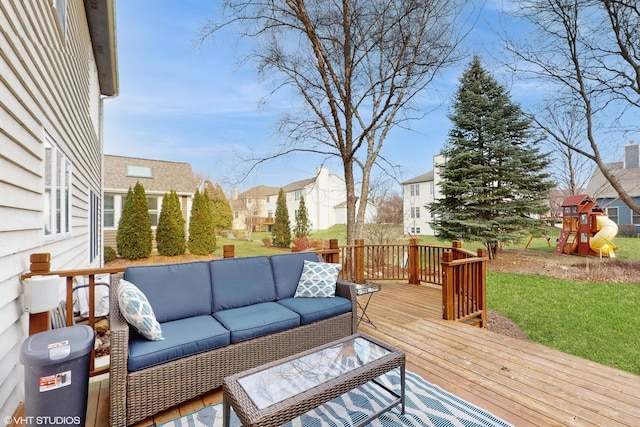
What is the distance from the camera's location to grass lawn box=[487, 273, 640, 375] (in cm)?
437

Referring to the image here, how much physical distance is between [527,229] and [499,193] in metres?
1.67

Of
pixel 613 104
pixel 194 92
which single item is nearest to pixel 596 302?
pixel 613 104

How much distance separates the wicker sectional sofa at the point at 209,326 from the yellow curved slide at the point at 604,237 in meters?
11.5

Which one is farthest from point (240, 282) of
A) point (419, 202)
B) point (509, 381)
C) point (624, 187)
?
point (624, 187)

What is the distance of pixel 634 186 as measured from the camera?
17672 mm

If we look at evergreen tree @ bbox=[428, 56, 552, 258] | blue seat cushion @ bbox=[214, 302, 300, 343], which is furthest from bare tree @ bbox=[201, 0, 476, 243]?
blue seat cushion @ bbox=[214, 302, 300, 343]

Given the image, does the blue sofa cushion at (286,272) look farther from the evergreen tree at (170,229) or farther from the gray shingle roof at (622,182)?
the gray shingle roof at (622,182)

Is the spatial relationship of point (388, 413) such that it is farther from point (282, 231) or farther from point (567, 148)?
point (567, 148)

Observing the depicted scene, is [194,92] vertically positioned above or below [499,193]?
above

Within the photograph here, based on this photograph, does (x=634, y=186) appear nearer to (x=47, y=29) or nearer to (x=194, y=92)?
(x=194, y=92)

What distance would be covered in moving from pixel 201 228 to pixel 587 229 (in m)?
15.1

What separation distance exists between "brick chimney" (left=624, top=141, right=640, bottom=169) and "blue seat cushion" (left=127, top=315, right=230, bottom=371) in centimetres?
2647

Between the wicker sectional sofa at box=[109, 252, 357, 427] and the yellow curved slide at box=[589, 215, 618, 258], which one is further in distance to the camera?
the yellow curved slide at box=[589, 215, 618, 258]

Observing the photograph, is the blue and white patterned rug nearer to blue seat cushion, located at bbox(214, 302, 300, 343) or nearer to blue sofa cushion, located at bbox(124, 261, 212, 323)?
blue seat cushion, located at bbox(214, 302, 300, 343)
